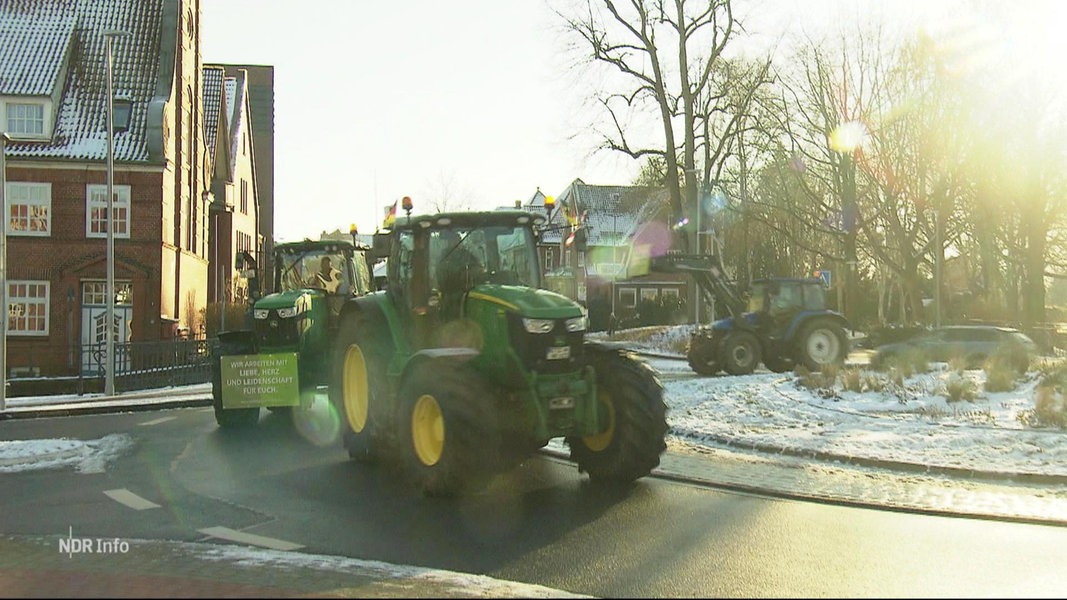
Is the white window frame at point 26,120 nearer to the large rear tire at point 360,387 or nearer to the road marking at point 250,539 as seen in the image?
the large rear tire at point 360,387

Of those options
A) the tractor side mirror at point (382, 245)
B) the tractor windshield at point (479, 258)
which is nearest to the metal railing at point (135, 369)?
the tractor side mirror at point (382, 245)

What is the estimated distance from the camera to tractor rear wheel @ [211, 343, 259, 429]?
1549 cm

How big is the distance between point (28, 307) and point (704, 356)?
22.9m

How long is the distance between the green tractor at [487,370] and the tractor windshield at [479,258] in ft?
0.04

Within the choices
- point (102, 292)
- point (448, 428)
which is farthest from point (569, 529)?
point (102, 292)

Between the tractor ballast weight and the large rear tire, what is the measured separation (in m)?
12.9

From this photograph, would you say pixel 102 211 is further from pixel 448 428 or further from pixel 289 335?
pixel 448 428

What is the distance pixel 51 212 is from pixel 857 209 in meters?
29.7

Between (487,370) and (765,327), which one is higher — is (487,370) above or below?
below

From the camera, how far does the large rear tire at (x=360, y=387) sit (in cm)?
1085

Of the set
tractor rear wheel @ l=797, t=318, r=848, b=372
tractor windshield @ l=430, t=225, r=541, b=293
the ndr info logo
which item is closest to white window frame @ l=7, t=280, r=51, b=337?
tractor rear wheel @ l=797, t=318, r=848, b=372

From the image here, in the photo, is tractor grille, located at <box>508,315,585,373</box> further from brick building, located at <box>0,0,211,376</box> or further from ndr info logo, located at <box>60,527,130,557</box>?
brick building, located at <box>0,0,211,376</box>

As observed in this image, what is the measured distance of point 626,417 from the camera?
9406 millimetres

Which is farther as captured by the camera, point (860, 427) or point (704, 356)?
point (704, 356)
